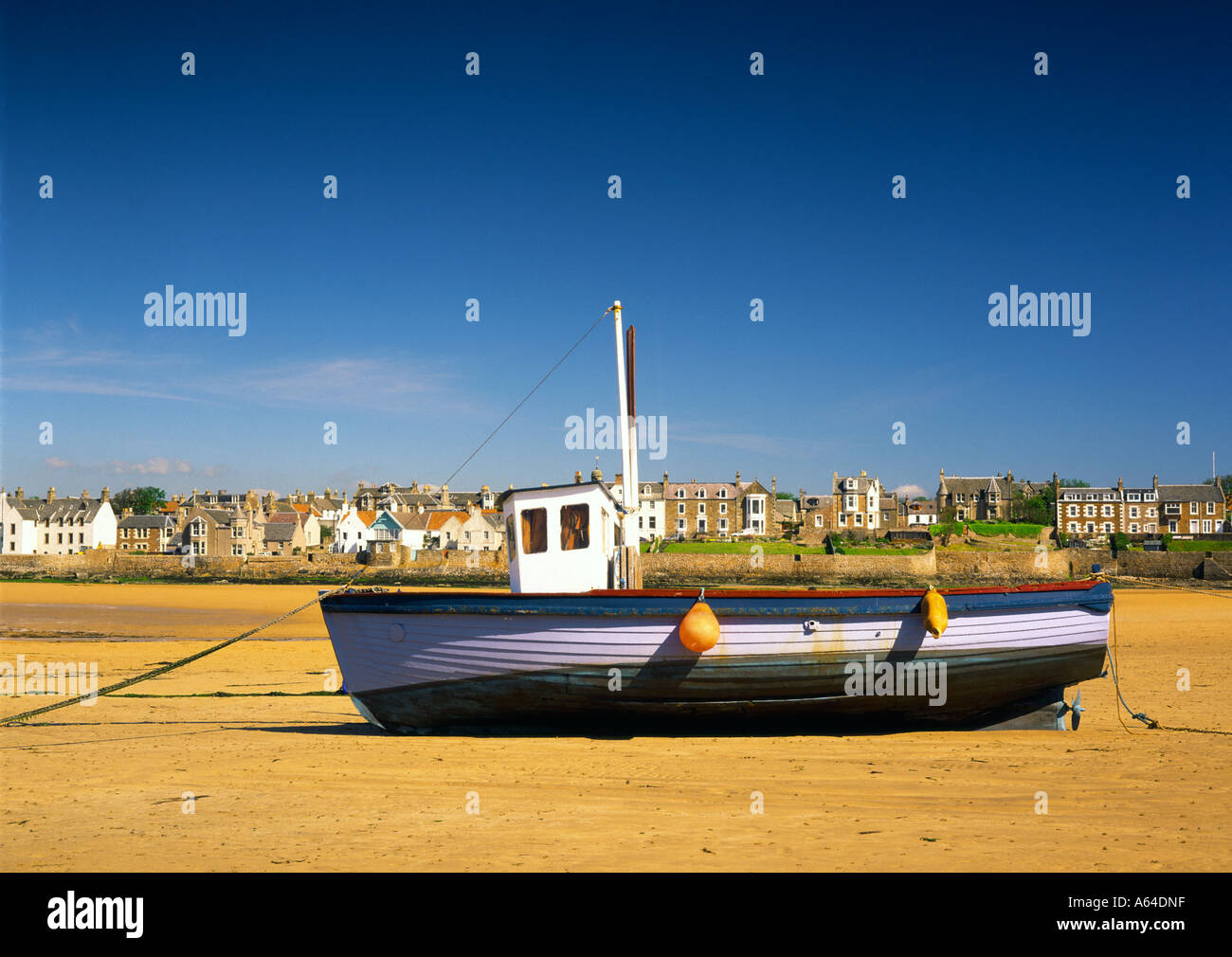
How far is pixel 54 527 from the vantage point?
285ft

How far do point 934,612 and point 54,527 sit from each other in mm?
98426

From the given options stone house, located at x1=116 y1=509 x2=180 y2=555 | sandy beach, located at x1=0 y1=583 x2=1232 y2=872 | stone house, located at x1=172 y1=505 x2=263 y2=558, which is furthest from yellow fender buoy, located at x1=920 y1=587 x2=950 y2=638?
stone house, located at x1=116 y1=509 x2=180 y2=555

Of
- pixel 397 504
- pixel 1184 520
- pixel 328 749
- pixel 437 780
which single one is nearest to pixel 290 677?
pixel 328 749

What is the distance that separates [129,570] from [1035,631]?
64.4 metres

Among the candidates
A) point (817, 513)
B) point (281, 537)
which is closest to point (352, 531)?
point (281, 537)

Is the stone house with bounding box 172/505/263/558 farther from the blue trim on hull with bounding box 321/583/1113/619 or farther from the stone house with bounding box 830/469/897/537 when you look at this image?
the blue trim on hull with bounding box 321/583/1113/619

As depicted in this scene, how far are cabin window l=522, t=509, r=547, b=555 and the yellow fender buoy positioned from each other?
5135mm

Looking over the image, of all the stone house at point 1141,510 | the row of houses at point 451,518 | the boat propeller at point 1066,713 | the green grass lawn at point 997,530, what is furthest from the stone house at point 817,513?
the boat propeller at point 1066,713

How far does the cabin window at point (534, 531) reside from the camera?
12.1m

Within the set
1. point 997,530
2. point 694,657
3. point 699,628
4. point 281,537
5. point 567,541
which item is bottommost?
point 997,530

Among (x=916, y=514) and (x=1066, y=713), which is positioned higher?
(x=916, y=514)

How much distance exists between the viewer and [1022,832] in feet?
21.8

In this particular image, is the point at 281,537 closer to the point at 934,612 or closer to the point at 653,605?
the point at 653,605
